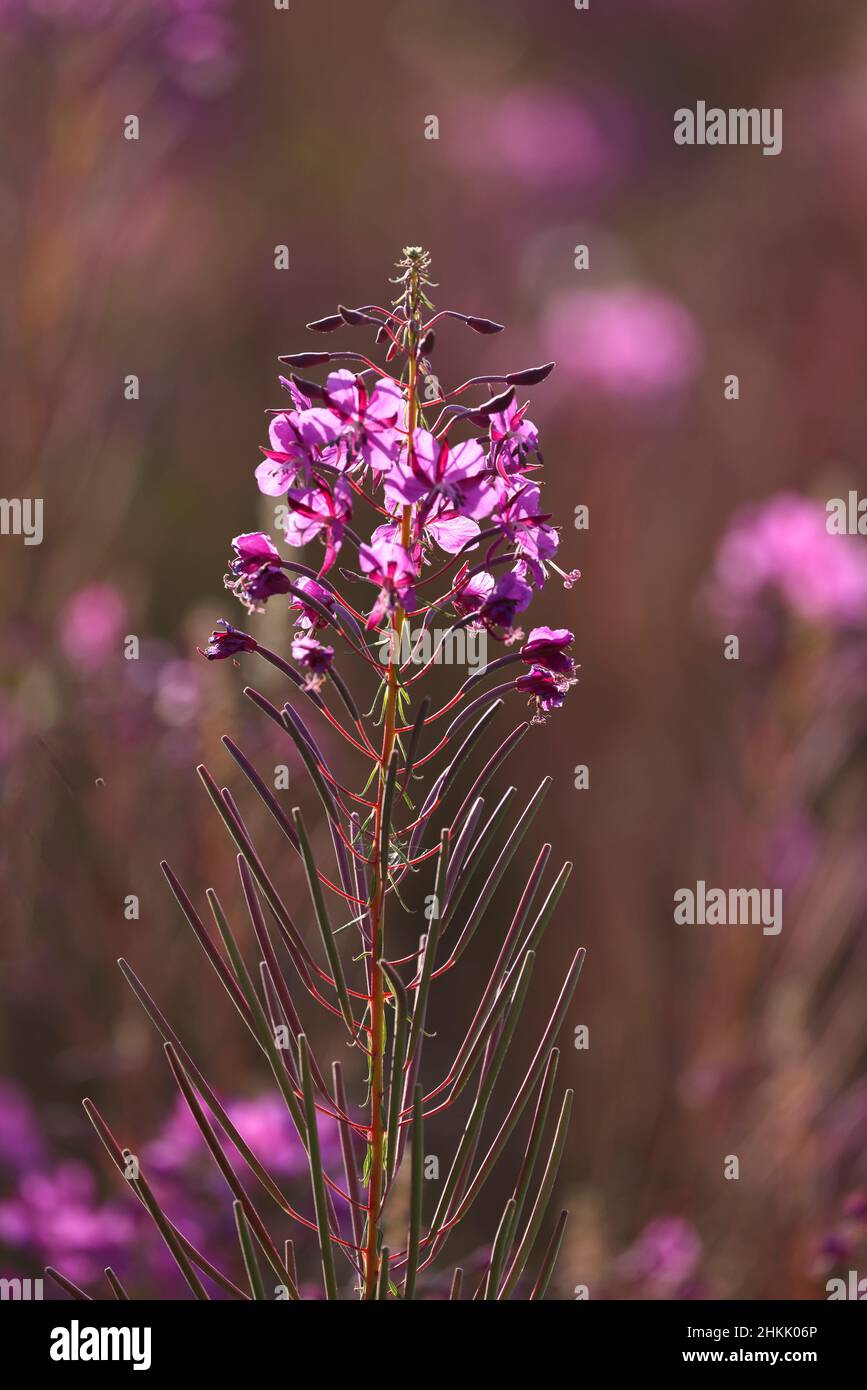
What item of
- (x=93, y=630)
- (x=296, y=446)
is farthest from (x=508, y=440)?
(x=93, y=630)

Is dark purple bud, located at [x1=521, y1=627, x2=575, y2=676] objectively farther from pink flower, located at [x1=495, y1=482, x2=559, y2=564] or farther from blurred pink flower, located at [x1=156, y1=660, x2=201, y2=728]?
blurred pink flower, located at [x1=156, y1=660, x2=201, y2=728]

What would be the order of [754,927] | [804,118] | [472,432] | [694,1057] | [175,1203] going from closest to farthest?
[175,1203] → [754,927] → [694,1057] → [472,432] → [804,118]

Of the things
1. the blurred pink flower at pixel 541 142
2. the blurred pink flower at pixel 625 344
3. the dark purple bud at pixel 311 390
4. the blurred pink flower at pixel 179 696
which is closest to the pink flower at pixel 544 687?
the dark purple bud at pixel 311 390

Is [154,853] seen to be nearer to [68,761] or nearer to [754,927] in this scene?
[68,761]

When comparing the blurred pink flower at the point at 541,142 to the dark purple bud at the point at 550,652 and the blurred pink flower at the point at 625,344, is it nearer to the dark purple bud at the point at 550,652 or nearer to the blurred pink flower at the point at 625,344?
the blurred pink flower at the point at 625,344

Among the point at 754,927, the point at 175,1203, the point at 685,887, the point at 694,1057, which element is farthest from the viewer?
the point at 685,887

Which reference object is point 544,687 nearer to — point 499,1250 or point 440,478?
point 440,478
